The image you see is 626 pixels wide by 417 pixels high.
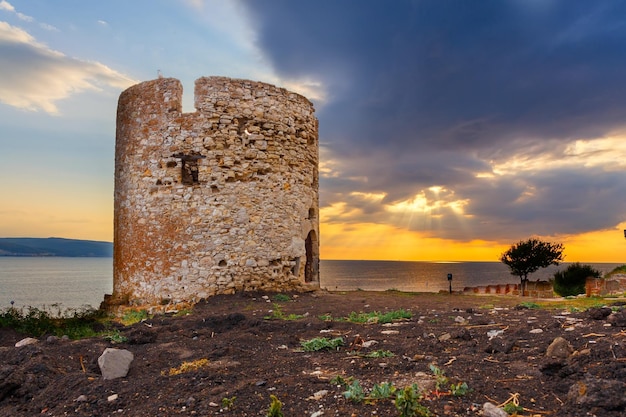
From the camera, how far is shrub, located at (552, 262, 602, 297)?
2595 centimetres

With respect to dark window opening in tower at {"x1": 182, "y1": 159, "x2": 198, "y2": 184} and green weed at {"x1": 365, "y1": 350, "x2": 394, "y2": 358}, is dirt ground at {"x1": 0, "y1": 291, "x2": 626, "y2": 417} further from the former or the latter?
dark window opening in tower at {"x1": 182, "y1": 159, "x2": 198, "y2": 184}

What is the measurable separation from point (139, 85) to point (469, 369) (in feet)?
36.4

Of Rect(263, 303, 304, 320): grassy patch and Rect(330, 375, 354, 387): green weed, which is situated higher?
Rect(330, 375, 354, 387): green weed

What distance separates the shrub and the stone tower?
66.1 feet

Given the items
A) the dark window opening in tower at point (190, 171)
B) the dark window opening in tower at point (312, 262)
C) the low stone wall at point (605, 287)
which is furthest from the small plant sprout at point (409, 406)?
the low stone wall at point (605, 287)

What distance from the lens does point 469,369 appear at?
4.34 m

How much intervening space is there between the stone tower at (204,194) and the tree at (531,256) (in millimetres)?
19601

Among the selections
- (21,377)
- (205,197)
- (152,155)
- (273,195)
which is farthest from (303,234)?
(21,377)

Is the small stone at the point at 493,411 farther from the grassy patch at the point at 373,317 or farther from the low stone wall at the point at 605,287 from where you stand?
the low stone wall at the point at 605,287

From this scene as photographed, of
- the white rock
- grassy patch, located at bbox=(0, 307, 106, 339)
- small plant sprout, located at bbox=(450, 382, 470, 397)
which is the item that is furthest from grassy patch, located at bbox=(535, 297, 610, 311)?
grassy patch, located at bbox=(0, 307, 106, 339)

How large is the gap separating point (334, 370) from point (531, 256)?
25859 mm

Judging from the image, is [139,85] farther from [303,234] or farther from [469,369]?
[469,369]

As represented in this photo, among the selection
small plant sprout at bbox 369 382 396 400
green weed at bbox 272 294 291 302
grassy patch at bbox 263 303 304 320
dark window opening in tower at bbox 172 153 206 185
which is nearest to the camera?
small plant sprout at bbox 369 382 396 400

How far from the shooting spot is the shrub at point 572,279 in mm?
25953
